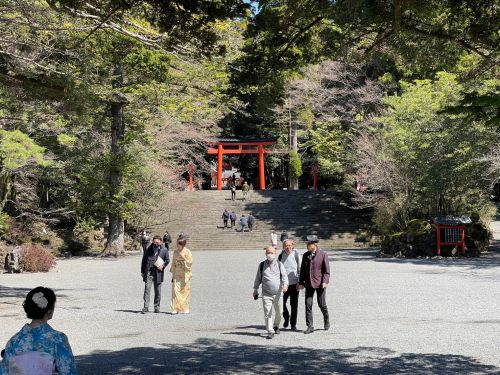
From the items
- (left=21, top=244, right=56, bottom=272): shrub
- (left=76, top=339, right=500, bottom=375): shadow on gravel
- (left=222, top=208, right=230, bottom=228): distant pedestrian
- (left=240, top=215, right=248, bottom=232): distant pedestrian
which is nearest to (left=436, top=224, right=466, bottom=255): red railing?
(left=240, top=215, right=248, bottom=232): distant pedestrian

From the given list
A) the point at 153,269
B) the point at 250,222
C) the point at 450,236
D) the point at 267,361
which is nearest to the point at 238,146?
the point at 250,222

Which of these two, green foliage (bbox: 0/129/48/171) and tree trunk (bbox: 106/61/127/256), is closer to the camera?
green foliage (bbox: 0/129/48/171)

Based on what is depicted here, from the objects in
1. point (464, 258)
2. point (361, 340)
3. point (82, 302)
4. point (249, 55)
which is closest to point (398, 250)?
point (464, 258)

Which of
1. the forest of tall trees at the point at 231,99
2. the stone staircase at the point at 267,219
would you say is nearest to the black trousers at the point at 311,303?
the forest of tall trees at the point at 231,99

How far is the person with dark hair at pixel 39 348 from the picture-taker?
11.4 feet

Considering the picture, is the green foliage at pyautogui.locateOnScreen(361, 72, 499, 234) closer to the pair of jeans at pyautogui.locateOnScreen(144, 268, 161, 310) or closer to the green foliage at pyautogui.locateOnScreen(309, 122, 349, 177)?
the green foliage at pyautogui.locateOnScreen(309, 122, 349, 177)

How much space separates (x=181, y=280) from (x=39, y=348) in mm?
7339

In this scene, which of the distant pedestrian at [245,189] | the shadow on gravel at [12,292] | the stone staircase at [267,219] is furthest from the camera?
the distant pedestrian at [245,189]

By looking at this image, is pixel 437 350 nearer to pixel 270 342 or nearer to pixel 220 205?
pixel 270 342

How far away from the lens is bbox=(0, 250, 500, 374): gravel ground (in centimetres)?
661

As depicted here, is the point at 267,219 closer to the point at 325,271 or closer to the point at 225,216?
the point at 225,216

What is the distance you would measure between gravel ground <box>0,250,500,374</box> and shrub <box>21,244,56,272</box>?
2473mm

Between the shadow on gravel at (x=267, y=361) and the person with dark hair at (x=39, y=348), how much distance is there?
278cm

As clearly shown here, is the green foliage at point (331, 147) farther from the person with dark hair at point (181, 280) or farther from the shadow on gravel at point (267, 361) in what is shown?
the shadow on gravel at point (267, 361)
